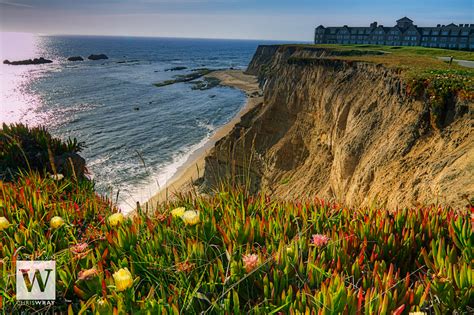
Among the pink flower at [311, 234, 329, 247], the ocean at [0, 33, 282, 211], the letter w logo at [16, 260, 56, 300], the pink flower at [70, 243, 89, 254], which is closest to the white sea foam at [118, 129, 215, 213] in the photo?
the ocean at [0, 33, 282, 211]

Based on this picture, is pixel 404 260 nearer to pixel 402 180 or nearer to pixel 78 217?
pixel 78 217

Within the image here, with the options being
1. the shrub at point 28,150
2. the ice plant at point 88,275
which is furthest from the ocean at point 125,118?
the ice plant at point 88,275

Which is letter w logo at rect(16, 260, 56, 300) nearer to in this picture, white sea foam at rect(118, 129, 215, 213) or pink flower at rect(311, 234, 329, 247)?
pink flower at rect(311, 234, 329, 247)

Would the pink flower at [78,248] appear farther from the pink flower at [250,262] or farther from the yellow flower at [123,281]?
the pink flower at [250,262]

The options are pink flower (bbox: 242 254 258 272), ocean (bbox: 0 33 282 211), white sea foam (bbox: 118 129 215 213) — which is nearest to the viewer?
pink flower (bbox: 242 254 258 272)

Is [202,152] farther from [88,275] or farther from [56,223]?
[88,275]
